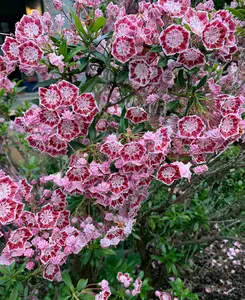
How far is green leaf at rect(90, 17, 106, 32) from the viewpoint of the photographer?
1.06 m

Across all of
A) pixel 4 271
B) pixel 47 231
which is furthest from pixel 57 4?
pixel 4 271

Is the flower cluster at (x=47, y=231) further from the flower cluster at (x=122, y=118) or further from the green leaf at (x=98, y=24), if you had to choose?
the green leaf at (x=98, y=24)

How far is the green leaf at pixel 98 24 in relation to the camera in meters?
1.06

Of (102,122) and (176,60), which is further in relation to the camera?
(102,122)

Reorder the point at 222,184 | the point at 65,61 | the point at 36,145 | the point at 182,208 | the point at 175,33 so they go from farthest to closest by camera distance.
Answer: the point at 222,184 → the point at 182,208 → the point at 36,145 → the point at 65,61 → the point at 175,33

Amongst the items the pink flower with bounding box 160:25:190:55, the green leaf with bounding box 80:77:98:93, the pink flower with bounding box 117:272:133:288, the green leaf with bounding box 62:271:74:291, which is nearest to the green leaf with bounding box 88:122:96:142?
the green leaf with bounding box 80:77:98:93

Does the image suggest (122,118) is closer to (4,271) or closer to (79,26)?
(79,26)

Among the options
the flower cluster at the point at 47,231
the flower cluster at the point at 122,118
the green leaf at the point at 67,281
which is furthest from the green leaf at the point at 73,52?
the green leaf at the point at 67,281

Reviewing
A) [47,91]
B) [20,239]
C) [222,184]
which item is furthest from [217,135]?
[222,184]

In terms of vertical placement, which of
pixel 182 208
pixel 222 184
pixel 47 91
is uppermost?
pixel 47 91

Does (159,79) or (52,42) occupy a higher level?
(52,42)

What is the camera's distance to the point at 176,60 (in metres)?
1.05

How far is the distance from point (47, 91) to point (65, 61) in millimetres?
135

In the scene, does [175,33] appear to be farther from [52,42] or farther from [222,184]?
[222,184]
